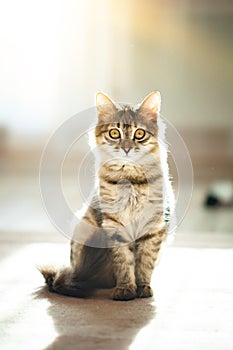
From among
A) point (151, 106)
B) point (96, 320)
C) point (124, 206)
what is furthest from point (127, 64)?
point (96, 320)

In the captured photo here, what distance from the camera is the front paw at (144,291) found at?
1641mm

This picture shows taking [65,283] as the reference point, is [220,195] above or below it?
below

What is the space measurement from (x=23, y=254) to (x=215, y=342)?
39.2 inches

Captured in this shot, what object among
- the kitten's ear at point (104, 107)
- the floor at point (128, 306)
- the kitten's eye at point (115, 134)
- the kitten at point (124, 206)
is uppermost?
the kitten's ear at point (104, 107)

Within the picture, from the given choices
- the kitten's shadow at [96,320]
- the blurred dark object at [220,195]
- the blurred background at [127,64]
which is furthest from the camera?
the blurred background at [127,64]

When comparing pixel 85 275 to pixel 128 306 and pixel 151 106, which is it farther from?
pixel 151 106

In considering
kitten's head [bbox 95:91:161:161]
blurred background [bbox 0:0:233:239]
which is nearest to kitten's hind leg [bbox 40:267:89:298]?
kitten's head [bbox 95:91:161:161]

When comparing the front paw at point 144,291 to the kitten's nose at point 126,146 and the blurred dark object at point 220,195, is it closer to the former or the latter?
the kitten's nose at point 126,146

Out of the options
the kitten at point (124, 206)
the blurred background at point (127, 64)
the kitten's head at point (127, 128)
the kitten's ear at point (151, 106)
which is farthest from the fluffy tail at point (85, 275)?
the blurred background at point (127, 64)

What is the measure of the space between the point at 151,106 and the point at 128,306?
22.4 inches

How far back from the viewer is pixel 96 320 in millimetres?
1456

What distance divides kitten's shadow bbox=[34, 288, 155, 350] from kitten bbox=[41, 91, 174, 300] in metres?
0.05

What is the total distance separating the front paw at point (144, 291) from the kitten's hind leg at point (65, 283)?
0.15 meters

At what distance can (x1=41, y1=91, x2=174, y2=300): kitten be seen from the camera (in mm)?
1646
